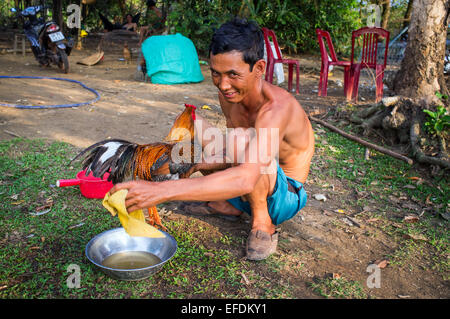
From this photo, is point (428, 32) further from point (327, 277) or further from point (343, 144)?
point (327, 277)

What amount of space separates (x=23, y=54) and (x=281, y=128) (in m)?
10.5

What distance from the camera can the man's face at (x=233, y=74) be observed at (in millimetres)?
2248

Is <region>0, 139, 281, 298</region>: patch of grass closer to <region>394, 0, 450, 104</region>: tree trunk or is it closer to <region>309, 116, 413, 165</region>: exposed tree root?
<region>309, 116, 413, 165</region>: exposed tree root

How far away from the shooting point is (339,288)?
235 centimetres

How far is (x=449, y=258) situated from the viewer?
2746 millimetres

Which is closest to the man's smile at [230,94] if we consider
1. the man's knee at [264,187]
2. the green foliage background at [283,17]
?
the man's knee at [264,187]

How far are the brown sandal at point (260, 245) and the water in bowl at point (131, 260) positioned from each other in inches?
25.6

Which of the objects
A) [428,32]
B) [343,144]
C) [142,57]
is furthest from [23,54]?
[428,32]

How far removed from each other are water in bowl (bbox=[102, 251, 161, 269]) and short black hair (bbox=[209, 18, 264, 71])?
1446mm

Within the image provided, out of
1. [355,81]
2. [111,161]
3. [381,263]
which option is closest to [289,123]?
[381,263]

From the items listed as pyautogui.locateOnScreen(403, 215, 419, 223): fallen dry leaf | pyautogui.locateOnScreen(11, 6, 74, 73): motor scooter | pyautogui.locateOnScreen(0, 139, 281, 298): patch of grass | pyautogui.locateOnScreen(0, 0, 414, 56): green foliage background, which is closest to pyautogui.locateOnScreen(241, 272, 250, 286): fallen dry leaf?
pyautogui.locateOnScreen(0, 139, 281, 298): patch of grass

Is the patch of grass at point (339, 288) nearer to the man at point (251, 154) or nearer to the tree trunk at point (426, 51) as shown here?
the man at point (251, 154)

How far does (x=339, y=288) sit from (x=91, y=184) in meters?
2.19

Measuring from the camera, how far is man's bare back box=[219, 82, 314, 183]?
2.46 metres
